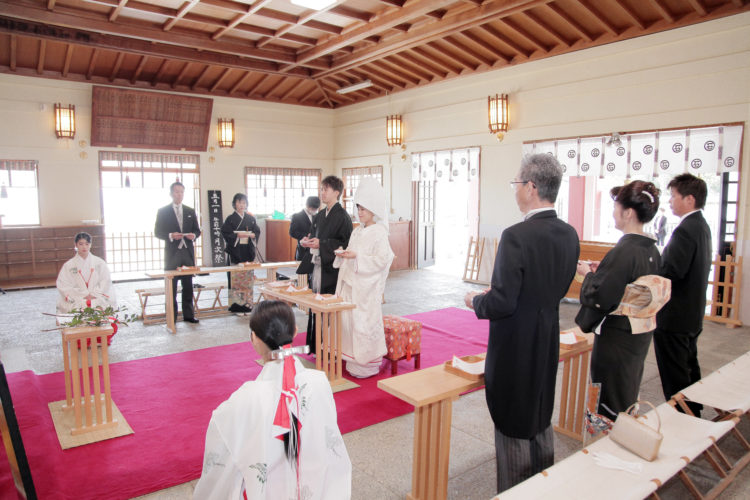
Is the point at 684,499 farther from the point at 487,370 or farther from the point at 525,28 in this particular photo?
the point at 525,28

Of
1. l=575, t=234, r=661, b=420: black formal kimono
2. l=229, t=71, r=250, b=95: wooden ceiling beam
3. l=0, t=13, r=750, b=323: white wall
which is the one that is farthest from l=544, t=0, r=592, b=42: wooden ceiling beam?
l=229, t=71, r=250, b=95: wooden ceiling beam

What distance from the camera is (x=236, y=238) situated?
655cm

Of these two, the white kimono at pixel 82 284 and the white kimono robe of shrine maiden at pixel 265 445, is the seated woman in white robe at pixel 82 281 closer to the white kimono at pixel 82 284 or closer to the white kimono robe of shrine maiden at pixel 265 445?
the white kimono at pixel 82 284

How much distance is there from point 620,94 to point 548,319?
5675 mm

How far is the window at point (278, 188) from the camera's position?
35.1 ft

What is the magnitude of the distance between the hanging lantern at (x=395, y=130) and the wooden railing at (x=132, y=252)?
4.97 meters

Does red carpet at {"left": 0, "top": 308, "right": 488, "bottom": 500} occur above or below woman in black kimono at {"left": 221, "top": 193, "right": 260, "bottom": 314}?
below

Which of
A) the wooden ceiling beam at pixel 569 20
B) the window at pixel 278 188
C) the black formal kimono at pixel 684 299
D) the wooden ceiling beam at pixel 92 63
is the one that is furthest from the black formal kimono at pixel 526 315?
the window at pixel 278 188

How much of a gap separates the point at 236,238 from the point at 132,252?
13.6 ft

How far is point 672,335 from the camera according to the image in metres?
2.83

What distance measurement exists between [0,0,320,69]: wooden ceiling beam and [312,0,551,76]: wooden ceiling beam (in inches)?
52.1

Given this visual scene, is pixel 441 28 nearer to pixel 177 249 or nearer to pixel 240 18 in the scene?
pixel 240 18

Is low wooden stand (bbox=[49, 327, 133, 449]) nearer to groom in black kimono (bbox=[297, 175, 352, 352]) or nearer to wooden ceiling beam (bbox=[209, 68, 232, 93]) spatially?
groom in black kimono (bbox=[297, 175, 352, 352])

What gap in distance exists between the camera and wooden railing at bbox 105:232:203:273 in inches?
368
